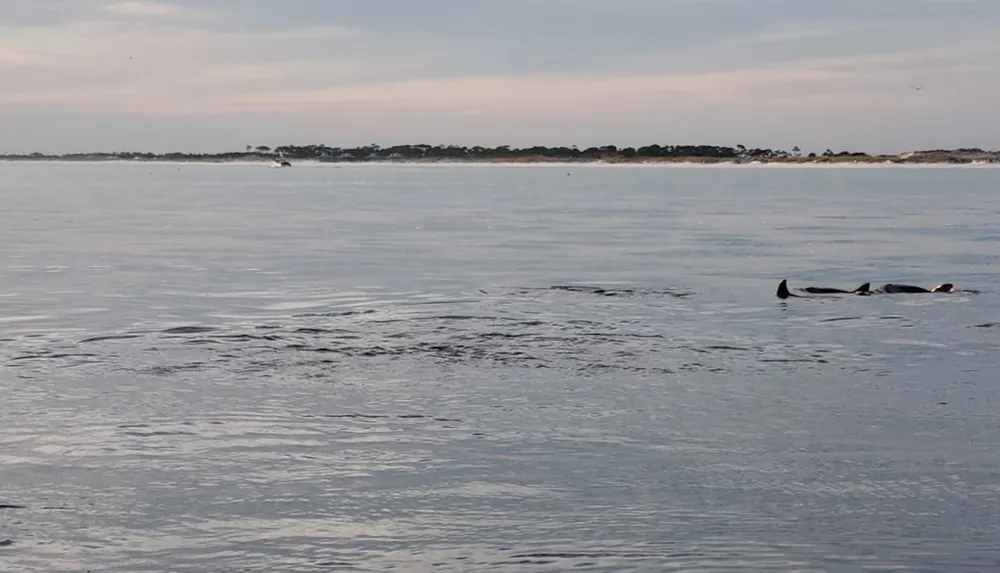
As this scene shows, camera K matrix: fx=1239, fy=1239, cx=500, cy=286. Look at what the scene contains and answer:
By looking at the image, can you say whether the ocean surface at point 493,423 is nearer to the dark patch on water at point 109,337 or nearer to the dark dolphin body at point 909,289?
the dark patch on water at point 109,337

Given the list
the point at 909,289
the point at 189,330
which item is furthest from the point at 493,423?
the point at 909,289

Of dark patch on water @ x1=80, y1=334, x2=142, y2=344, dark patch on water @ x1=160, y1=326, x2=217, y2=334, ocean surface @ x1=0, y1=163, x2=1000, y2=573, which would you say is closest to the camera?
ocean surface @ x1=0, y1=163, x2=1000, y2=573

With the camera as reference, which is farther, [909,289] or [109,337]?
[909,289]

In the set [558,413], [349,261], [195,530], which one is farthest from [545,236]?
[195,530]

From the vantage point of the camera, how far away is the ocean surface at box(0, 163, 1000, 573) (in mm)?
11578

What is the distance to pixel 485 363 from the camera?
21.0m

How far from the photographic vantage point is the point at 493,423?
16531 mm

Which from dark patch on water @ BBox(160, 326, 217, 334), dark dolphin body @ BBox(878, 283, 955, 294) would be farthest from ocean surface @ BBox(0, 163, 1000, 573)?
dark dolphin body @ BBox(878, 283, 955, 294)

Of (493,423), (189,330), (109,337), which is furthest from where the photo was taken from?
(189,330)

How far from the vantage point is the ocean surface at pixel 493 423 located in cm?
1158

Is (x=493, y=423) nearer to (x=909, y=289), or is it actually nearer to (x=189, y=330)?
(x=189, y=330)

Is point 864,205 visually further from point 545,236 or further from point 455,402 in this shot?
point 455,402

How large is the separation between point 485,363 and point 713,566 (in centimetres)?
1039

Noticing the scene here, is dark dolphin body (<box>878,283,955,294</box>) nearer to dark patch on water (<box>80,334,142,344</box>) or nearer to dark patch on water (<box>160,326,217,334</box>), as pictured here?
dark patch on water (<box>160,326,217,334</box>)
